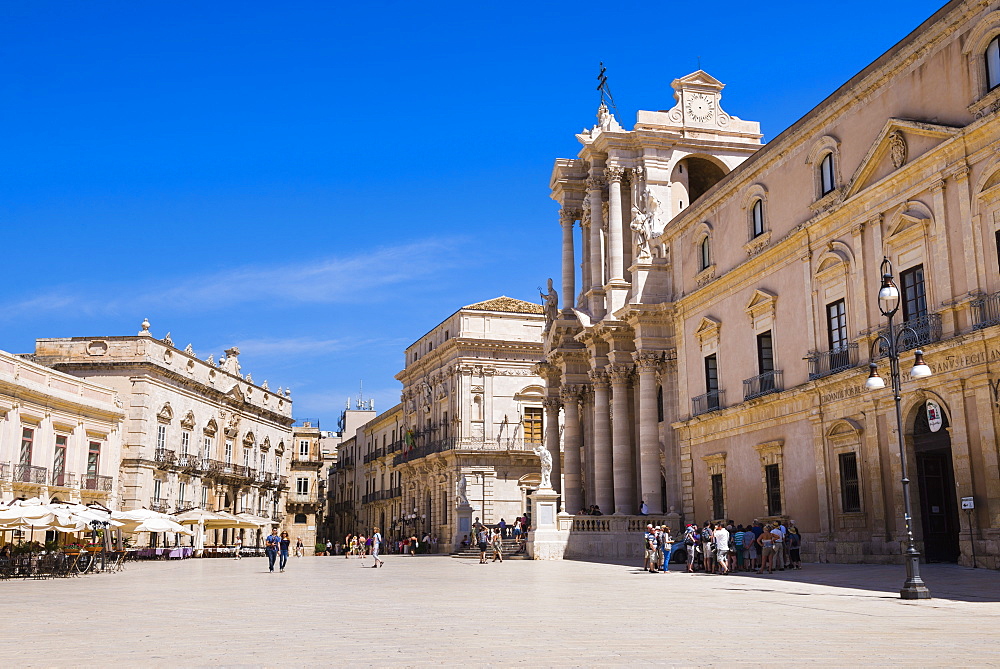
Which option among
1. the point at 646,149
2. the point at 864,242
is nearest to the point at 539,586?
the point at 864,242

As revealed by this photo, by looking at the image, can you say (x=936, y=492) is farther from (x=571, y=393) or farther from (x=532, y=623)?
(x=571, y=393)

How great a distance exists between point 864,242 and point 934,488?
574 centimetres

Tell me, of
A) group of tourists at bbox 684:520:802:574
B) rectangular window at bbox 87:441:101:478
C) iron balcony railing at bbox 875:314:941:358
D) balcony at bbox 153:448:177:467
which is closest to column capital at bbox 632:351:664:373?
group of tourists at bbox 684:520:802:574

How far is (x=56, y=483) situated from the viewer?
139 feet

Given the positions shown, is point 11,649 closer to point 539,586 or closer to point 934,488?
point 539,586

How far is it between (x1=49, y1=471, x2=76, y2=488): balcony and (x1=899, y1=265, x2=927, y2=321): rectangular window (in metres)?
34.8

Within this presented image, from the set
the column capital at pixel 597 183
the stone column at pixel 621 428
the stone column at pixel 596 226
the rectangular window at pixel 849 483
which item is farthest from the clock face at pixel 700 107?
the rectangular window at pixel 849 483

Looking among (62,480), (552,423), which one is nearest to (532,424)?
(552,423)

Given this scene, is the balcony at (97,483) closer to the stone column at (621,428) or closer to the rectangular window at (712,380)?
the stone column at (621,428)

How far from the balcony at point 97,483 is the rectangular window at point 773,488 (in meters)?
31.1

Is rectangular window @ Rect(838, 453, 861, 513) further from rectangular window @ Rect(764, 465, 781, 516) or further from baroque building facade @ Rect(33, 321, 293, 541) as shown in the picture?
baroque building facade @ Rect(33, 321, 293, 541)

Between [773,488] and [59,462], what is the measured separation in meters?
31.0

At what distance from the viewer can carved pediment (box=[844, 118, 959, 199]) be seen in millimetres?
20578

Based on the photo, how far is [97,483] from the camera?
45906 millimetres
